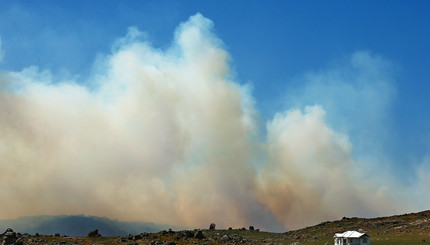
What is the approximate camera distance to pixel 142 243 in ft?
478

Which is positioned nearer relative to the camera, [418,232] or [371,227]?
[418,232]

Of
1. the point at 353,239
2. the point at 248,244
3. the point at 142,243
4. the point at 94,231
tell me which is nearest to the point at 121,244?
the point at 142,243

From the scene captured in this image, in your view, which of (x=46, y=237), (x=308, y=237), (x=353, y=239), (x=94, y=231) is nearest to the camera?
(x=353, y=239)

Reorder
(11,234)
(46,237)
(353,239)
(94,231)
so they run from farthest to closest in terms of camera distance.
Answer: (94,231) < (46,237) < (11,234) < (353,239)

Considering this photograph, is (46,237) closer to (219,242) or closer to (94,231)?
(94,231)

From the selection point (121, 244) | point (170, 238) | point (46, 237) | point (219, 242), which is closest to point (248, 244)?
point (219, 242)

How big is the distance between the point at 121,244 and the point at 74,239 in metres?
23.1

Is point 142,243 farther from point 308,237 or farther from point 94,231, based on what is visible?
point 308,237

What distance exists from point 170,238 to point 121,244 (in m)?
21.8

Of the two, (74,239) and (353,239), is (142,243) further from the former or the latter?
(353,239)

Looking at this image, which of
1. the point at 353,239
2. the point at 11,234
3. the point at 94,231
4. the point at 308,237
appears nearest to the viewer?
the point at 353,239

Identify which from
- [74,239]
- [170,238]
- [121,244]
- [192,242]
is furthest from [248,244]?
[74,239]

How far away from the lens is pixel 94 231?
174875 mm

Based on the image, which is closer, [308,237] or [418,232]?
[418,232]
